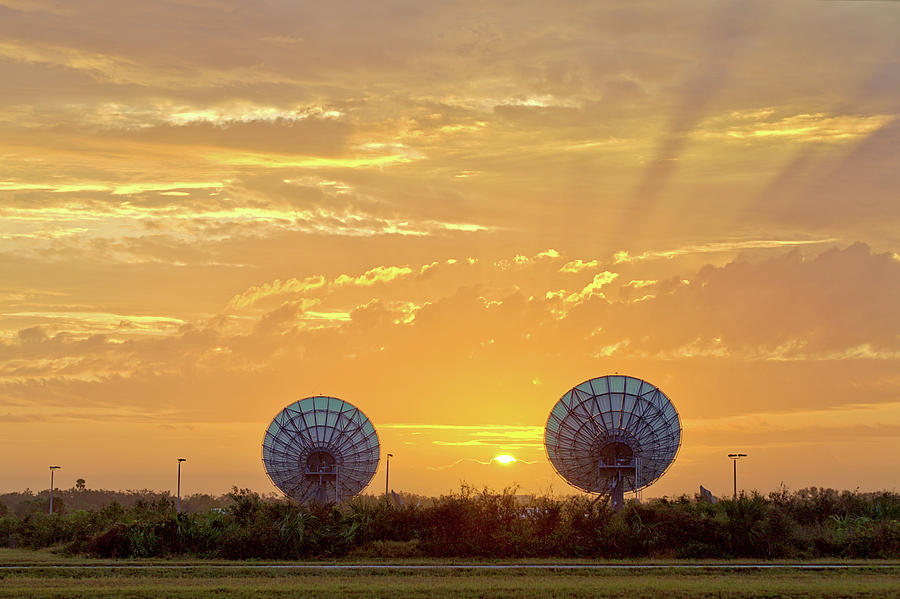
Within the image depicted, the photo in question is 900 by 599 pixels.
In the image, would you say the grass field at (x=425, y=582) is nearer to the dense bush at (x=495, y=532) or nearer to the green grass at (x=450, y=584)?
the green grass at (x=450, y=584)

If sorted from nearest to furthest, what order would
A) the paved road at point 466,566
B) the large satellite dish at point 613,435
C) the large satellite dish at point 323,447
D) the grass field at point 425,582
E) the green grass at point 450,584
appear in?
the green grass at point 450,584, the grass field at point 425,582, the paved road at point 466,566, the large satellite dish at point 613,435, the large satellite dish at point 323,447

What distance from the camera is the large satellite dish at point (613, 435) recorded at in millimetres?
89562

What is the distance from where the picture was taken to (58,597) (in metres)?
43.5

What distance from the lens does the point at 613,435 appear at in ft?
297

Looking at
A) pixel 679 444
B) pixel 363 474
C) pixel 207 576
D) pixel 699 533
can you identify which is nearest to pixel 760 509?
pixel 699 533

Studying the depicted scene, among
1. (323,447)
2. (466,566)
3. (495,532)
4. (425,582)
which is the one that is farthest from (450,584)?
(323,447)

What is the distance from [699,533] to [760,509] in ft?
13.7

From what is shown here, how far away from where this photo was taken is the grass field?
43531 millimetres

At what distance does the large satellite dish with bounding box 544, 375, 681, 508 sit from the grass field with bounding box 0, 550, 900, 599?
108ft

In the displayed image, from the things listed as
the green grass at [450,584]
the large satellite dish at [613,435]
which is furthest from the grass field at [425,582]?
the large satellite dish at [613,435]

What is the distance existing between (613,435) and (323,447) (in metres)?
31.1

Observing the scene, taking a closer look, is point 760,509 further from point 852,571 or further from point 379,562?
point 379,562

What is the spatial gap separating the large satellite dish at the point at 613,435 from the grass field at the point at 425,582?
32.8m

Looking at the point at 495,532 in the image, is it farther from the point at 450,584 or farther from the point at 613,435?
the point at 613,435
